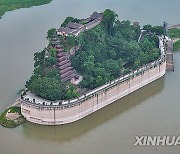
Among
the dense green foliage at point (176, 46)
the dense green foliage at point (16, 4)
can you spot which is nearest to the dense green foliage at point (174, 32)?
the dense green foliage at point (176, 46)

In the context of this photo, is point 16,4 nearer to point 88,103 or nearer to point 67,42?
point 67,42

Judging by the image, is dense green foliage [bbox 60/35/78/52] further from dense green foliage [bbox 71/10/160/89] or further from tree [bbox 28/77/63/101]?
tree [bbox 28/77/63/101]

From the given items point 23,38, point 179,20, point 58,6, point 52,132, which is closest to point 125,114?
point 52,132

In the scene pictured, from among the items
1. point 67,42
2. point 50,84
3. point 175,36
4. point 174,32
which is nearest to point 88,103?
point 50,84

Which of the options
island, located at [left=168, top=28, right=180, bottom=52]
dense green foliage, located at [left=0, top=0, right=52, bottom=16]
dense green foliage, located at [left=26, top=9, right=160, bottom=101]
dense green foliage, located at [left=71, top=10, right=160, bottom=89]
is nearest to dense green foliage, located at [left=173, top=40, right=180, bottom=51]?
island, located at [left=168, top=28, right=180, bottom=52]

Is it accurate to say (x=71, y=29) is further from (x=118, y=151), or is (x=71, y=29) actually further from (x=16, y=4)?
(x=16, y=4)

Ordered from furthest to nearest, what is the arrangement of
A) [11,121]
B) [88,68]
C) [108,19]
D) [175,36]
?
[175,36] < [108,19] < [88,68] < [11,121]

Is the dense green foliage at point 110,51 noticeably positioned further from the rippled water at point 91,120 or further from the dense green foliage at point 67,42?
the rippled water at point 91,120

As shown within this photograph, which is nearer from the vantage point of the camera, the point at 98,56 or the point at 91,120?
the point at 91,120
